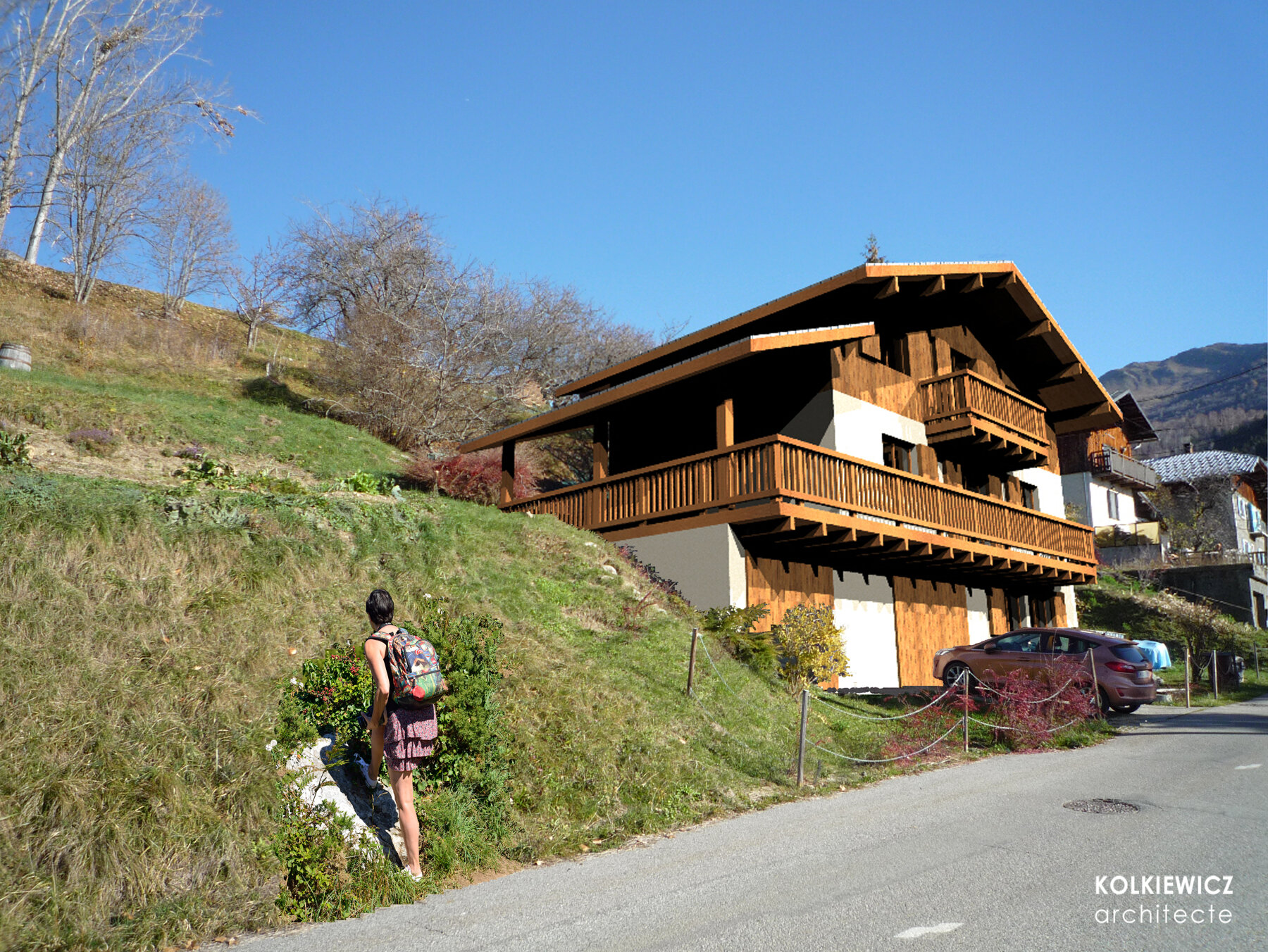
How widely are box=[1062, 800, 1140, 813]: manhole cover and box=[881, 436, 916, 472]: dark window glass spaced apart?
39.6 ft

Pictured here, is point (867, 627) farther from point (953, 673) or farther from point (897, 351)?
point (897, 351)

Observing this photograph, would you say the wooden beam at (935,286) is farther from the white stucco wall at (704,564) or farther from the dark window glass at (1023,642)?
the white stucco wall at (704,564)

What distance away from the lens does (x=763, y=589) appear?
15.8 metres

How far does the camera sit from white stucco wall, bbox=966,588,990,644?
73.7 feet

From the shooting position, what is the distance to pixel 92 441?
15992 millimetres

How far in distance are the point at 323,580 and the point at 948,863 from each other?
6.96m

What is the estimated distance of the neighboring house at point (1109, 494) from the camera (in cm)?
4438

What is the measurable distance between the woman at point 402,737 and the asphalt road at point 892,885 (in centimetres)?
47

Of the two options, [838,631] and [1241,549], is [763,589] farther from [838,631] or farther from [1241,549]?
[1241,549]

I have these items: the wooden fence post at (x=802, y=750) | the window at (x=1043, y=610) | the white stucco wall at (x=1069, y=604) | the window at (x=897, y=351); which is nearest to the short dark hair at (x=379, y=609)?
the wooden fence post at (x=802, y=750)

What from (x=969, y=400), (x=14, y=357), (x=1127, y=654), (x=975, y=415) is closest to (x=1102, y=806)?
(x=1127, y=654)

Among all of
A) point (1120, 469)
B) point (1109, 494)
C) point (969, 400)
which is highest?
point (1120, 469)

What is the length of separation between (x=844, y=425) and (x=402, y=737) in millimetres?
14111

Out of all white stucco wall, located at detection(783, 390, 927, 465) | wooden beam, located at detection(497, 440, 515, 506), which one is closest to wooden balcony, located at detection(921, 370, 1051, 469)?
white stucco wall, located at detection(783, 390, 927, 465)
